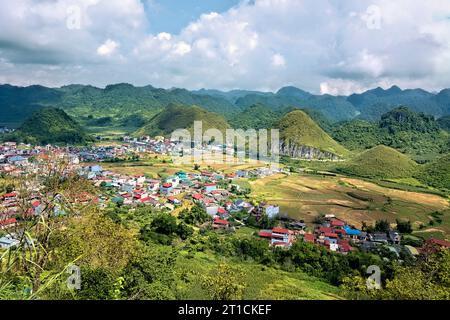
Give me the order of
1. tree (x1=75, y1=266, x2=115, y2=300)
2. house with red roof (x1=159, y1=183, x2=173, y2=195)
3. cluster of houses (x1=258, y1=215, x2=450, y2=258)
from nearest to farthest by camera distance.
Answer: tree (x1=75, y1=266, x2=115, y2=300) < cluster of houses (x1=258, y1=215, x2=450, y2=258) < house with red roof (x1=159, y1=183, x2=173, y2=195)

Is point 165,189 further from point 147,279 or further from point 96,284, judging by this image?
point 96,284

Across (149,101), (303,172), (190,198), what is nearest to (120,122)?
(149,101)

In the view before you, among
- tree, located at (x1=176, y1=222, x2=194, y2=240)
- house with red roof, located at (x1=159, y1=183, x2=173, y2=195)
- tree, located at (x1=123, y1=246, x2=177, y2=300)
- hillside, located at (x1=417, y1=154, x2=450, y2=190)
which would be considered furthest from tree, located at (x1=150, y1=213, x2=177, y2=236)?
hillside, located at (x1=417, y1=154, x2=450, y2=190)

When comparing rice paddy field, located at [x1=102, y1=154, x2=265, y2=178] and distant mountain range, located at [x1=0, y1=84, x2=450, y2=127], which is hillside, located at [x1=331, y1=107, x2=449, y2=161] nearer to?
distant mountain range, located at [x1=0, y1=84, x2=450, y2=127]

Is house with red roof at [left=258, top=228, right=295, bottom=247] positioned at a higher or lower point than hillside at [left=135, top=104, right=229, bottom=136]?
lower

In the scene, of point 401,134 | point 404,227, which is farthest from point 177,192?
point 401,134
